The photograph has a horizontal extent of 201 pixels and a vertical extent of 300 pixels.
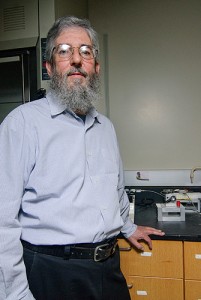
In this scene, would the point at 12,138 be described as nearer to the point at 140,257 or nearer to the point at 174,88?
the point at 140,257

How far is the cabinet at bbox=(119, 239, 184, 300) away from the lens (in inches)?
55.9

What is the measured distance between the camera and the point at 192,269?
140 centimetres

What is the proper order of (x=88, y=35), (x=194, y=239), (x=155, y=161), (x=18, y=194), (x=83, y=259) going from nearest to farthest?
1. (x=18, y=194)
2. (x=83, y=259)
3. (x=88, y=35)
4. (x=194, y=239)
5. (x=155, y=161)

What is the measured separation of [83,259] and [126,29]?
1.86 m

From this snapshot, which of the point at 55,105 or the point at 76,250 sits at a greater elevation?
the point at 55,105

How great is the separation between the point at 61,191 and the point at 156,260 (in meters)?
0.76

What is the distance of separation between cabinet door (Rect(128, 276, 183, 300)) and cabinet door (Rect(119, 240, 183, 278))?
3 centimetres

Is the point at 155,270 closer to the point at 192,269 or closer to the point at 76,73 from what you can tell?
the point at 192,269

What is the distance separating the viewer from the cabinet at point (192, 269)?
1.39 meters

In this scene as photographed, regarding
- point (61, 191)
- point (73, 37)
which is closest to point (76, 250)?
point (61, 191)

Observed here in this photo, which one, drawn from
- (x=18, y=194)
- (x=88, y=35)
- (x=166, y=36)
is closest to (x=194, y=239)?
(x=18, y=194)

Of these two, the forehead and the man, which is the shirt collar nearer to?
the man

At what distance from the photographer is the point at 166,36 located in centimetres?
214

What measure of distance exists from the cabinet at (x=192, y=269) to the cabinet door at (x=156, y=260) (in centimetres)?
3
